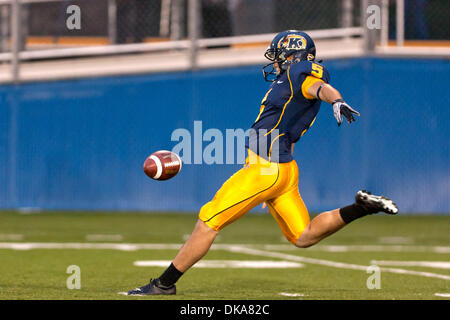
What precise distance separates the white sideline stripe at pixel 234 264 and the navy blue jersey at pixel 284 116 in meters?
2.47

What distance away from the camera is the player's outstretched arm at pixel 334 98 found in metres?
5.84

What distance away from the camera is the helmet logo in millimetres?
6812

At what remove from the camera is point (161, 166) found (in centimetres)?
686

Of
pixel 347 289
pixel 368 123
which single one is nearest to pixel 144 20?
pixel 368 123

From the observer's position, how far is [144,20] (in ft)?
55.5

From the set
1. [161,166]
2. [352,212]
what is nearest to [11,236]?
[161,166]

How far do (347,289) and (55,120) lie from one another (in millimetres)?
10551

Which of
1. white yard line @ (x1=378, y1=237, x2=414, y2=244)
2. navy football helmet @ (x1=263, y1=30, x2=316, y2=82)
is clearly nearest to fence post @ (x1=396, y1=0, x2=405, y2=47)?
white yard line @ (x1=378, y1=237, x2=414, y2=244)

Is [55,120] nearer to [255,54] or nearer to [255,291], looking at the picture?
[255,54]

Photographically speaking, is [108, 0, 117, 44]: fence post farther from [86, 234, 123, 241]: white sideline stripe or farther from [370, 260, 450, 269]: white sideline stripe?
[370, 260, 450, 269]: white sideline stripe

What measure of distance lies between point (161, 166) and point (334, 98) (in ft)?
4.96

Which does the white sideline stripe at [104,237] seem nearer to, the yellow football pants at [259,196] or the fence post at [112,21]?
the yellow football pants at [259,196]


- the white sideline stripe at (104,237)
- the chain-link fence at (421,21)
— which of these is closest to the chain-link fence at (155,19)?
the chain-link fence at (421,21)

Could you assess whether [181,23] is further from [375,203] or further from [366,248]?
[375,203]
